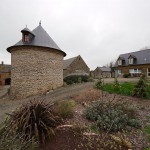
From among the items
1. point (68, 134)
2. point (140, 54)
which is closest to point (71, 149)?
point (68, 134)

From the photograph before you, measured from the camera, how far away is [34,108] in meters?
6.17

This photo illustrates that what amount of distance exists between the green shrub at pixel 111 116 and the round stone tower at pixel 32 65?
1166 cm

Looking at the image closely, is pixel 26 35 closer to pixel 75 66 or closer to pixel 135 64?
pixel 75 66

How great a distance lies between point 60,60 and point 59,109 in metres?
14.1

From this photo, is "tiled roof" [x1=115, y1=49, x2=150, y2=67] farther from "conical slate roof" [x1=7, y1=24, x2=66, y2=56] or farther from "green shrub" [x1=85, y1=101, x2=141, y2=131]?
"green shrub" [x1=85, y1=101, x2=141, y2=131]

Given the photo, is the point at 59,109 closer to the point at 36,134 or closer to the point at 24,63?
the point at 36,134

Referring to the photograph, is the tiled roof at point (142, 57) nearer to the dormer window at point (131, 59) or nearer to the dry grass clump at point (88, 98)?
the dormer window at point (131, 59)

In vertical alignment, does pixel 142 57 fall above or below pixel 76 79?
above

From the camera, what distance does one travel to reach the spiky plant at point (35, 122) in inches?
226

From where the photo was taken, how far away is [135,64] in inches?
1291

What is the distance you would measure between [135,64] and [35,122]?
2959cm

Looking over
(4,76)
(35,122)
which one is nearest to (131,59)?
(4,76)

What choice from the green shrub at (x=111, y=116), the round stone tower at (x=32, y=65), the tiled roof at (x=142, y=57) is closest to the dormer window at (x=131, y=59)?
the tiled roof at (x=142, y=57)

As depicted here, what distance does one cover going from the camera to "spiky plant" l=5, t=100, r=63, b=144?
574 centimetres
